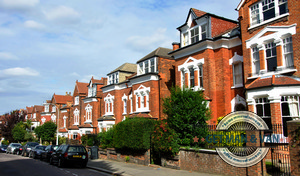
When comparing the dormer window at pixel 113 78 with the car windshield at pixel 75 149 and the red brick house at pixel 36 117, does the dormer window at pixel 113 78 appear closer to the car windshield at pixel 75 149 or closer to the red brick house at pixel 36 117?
the car windshield at pixel 75 149

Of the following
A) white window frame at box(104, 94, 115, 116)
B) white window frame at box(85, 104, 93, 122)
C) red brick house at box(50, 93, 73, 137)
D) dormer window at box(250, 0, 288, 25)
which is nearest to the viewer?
dormer window at box(250, 0, 288, 25)

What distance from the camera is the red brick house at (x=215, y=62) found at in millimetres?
19328

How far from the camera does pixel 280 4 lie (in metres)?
16.2

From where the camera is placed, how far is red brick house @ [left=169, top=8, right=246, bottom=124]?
761 inches

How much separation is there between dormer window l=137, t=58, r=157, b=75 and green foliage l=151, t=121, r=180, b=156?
12624 millimetres

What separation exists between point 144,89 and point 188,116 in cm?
1401

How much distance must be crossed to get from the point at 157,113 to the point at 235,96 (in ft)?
32.1

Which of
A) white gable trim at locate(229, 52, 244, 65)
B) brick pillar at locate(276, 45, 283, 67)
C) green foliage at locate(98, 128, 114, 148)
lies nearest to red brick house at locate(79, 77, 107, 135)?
green foliage at locate(98, 128, 114, 148)

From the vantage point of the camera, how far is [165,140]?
15555 millimetres

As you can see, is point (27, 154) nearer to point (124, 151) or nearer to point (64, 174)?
point (124, 151)

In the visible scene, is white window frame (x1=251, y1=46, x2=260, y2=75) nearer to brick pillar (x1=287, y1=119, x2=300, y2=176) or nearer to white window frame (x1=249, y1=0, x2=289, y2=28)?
white window frame (x1=249, y1=0, x2=289, y2=28)

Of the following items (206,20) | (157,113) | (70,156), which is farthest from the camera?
(157,113)

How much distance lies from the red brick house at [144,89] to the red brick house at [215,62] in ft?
17.8

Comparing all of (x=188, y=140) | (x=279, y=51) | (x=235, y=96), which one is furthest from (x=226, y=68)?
(x=188, y=140)
